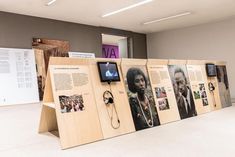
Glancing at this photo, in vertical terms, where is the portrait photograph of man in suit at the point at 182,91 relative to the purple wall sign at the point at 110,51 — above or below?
below

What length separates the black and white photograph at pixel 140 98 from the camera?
10.6 feet

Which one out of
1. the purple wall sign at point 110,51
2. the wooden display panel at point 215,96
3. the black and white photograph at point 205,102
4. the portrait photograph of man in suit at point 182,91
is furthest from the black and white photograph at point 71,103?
the purple wall sign at point 110,51

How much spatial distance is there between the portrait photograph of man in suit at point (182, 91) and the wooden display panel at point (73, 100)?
5.57ft

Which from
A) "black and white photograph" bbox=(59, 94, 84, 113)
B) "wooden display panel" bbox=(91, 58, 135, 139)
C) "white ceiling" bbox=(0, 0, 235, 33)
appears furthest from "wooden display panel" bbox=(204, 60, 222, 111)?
"black and white photograph" bbox=(59, 94, 84, 113)

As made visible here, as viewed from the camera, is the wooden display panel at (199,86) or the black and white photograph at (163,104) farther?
the wooden display panel at (199,86)

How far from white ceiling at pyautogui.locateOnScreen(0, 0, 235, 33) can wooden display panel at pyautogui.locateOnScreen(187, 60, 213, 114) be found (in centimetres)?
191

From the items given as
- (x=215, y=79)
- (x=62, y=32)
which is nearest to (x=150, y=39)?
Answer: (x=62, y=32)

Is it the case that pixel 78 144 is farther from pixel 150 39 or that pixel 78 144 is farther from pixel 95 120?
pixel 150 39

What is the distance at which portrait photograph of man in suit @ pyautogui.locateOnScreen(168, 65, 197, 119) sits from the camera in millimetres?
3975

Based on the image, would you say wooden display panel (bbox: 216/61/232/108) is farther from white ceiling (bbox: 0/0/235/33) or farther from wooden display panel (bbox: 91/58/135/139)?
wooden display panel (bbox: 91/58/135/139)

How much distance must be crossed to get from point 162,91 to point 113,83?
3.18 feet

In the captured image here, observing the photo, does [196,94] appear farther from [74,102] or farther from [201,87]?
[74,102]

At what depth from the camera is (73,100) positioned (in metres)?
2.70

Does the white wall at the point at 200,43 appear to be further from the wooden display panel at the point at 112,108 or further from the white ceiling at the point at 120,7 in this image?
the wooden display panel at the point at 112,108
